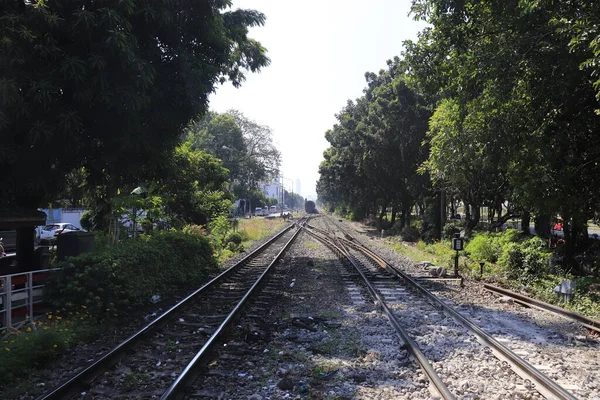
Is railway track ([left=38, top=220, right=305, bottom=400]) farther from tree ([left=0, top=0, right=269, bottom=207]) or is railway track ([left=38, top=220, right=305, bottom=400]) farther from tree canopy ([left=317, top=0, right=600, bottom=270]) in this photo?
tree canopy ([left=317, top=0, right=600, bottom=270])

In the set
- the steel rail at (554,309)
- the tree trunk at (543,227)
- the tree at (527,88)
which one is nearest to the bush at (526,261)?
the tree at (527,88)

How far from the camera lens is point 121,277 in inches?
342

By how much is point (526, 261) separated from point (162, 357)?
36.5 feet

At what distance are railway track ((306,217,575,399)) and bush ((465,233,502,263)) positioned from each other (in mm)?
7693

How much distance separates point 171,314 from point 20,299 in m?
2.58

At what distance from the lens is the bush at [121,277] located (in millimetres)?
8016

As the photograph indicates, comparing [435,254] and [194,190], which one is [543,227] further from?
[194,190]

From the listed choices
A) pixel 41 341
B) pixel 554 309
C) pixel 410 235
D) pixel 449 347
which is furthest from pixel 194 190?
pixel 449 347

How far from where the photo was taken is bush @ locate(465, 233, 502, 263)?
56.4 ft

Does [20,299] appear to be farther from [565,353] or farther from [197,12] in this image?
[565,353]

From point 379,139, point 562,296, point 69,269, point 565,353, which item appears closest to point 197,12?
point 69,269

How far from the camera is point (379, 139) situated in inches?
1217

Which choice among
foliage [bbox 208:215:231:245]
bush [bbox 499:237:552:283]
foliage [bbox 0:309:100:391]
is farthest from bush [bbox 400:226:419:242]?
foliage [bbox 0:309:100:391]

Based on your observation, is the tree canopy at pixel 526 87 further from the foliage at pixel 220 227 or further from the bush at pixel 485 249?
the foliage at pixel 220 227
